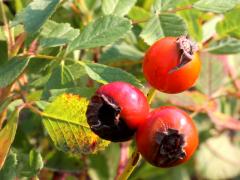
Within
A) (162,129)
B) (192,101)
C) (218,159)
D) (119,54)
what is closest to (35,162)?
(162,129)

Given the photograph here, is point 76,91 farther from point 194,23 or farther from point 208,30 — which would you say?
point 208,30

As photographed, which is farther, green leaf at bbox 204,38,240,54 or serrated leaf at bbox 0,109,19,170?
green leaf at bbox 204,38,240,54

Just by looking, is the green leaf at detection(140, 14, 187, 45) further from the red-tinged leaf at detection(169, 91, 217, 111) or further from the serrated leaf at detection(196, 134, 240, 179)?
the serrated leaf at detection(196, 134, 240, 179)

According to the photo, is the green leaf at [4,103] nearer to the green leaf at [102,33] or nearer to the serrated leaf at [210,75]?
the green leaf at [102,33]

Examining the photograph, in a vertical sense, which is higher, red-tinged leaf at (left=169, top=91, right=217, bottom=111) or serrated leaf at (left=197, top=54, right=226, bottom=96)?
red-tinged leaf at (left=169, top=91, right=217, bottom=111)

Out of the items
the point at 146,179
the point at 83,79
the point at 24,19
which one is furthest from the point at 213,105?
the point at 24,19

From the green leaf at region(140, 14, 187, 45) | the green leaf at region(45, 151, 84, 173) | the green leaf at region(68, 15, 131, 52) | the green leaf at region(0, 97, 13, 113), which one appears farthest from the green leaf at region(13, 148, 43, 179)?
the green leaf at region(45, 151, 84, 173)
